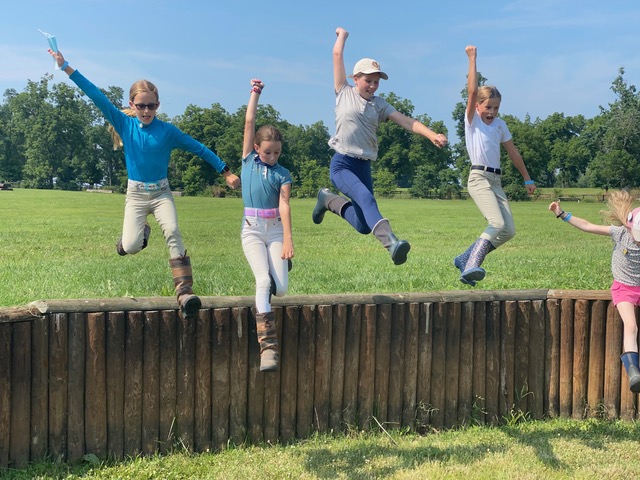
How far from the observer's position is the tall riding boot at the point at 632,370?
21.0 feet

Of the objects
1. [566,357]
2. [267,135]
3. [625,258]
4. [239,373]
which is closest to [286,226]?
[267,135]

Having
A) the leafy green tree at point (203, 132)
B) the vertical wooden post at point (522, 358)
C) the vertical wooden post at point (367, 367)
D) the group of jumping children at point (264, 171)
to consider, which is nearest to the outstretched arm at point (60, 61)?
the group of jumping children at point (264, 171)

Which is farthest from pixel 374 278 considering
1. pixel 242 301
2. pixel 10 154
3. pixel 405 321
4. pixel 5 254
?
pixel 10 154

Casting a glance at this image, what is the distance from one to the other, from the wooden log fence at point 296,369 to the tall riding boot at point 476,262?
1488 mm

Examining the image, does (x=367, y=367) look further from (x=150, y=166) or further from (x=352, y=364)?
(x=150, y=166)

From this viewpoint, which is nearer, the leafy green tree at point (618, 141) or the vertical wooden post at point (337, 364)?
the vertical wooden post at point (337, 364)

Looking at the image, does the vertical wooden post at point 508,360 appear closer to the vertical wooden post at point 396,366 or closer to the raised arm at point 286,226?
the vertical wooden post at point 396,366

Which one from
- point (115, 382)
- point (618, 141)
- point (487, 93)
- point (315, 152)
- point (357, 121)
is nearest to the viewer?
point (357, 121)

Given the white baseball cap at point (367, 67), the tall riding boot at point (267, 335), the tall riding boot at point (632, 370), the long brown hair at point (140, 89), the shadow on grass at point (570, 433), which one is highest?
the white baseball cap at point (367, 67)

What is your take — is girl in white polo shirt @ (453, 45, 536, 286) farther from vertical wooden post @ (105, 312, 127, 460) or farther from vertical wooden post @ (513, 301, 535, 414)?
vertical wooden post @ (105, 312, 127, 460)

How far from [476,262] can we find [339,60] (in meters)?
2.45

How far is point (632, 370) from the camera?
258 inches

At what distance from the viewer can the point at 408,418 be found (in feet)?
25.9

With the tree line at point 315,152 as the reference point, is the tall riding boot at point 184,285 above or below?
below
